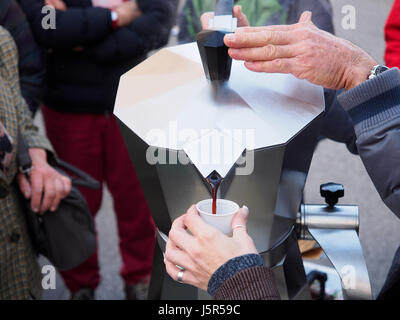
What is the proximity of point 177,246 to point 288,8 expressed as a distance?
58 cm

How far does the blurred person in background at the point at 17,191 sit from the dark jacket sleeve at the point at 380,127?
2.27 ft

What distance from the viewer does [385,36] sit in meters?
1.21

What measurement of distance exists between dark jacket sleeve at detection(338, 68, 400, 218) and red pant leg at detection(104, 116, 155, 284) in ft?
3.45

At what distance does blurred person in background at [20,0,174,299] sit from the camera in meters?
1.38

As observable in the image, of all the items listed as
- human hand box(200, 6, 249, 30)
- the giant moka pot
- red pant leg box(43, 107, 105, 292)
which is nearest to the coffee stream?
the giant moka pot

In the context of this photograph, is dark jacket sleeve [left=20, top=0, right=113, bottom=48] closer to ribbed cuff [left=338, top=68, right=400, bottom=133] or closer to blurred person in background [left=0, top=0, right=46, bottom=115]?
blurred person in background [left=0, top=0, right=46, bottom=115]

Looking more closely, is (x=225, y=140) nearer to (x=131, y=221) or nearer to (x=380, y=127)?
(x=380, y=127)

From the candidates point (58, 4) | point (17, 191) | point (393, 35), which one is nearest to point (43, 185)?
point (17, 191)

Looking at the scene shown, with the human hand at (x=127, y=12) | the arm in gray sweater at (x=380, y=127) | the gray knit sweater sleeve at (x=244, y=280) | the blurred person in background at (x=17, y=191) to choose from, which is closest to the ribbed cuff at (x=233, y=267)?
the gray knit sweater sleeve at (x=244, y=280)

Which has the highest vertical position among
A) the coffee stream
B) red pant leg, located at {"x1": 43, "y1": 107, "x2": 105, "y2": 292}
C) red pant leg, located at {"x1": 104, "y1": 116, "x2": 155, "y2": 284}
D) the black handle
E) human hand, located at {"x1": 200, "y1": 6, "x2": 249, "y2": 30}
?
human hand, located at {"x1": 200, "y1": 6, "x2": 249, "y2": 30}

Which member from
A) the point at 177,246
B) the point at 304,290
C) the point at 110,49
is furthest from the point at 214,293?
the point at 110,49

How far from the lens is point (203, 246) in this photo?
57cm

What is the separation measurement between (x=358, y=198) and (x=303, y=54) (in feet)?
1.14
